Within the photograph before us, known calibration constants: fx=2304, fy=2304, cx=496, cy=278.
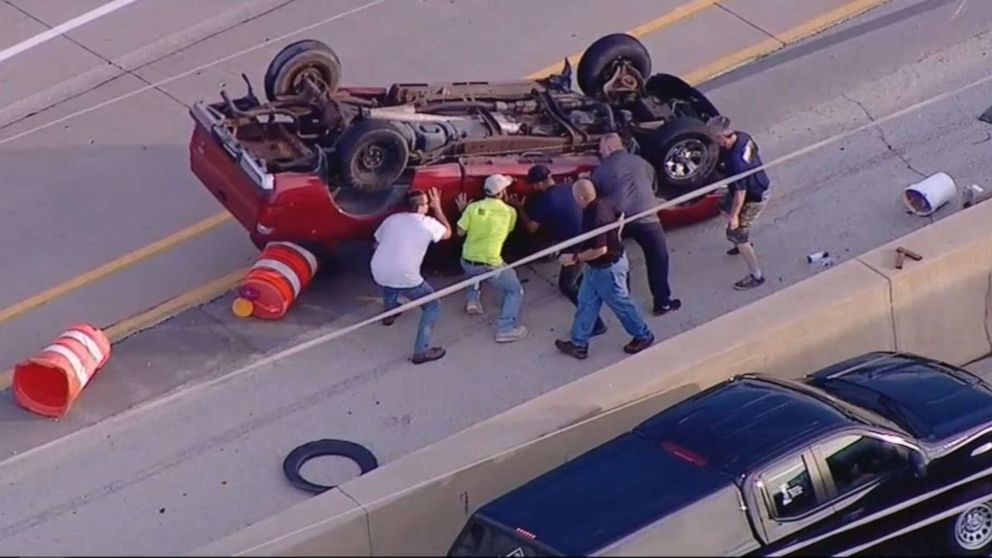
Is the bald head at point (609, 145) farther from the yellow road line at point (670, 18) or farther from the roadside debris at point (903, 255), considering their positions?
the yellow road line at point (670, 18)

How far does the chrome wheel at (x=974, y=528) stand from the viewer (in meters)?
13.5

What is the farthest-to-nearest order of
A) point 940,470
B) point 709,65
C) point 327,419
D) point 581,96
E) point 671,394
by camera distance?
point 709,65 → point 581,96 → point 327,419 → point 671,394 → point 940,470

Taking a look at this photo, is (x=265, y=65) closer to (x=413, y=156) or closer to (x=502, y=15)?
(x=502, y=15)

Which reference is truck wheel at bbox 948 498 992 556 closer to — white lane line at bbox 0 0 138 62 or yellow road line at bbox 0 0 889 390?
yellow road line at bbox 0 0 889 390

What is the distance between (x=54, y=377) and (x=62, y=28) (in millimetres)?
5608

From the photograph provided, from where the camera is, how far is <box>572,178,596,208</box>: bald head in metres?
15.4

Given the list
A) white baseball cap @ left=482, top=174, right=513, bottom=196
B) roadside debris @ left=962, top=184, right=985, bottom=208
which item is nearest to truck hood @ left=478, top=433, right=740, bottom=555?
white baseball cap @ left=482, top=174, right=513, bottom=196

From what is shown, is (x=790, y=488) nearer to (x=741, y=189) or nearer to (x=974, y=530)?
(x=974, y=530)

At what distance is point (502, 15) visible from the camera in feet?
66.2

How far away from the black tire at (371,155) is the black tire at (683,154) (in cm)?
185

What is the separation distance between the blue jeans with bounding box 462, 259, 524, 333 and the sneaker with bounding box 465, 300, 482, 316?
0.96ft

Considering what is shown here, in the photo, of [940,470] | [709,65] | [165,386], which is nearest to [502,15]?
[709,65]

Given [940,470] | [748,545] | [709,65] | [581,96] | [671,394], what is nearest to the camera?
[748,545]

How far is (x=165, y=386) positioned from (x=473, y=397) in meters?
2.15
